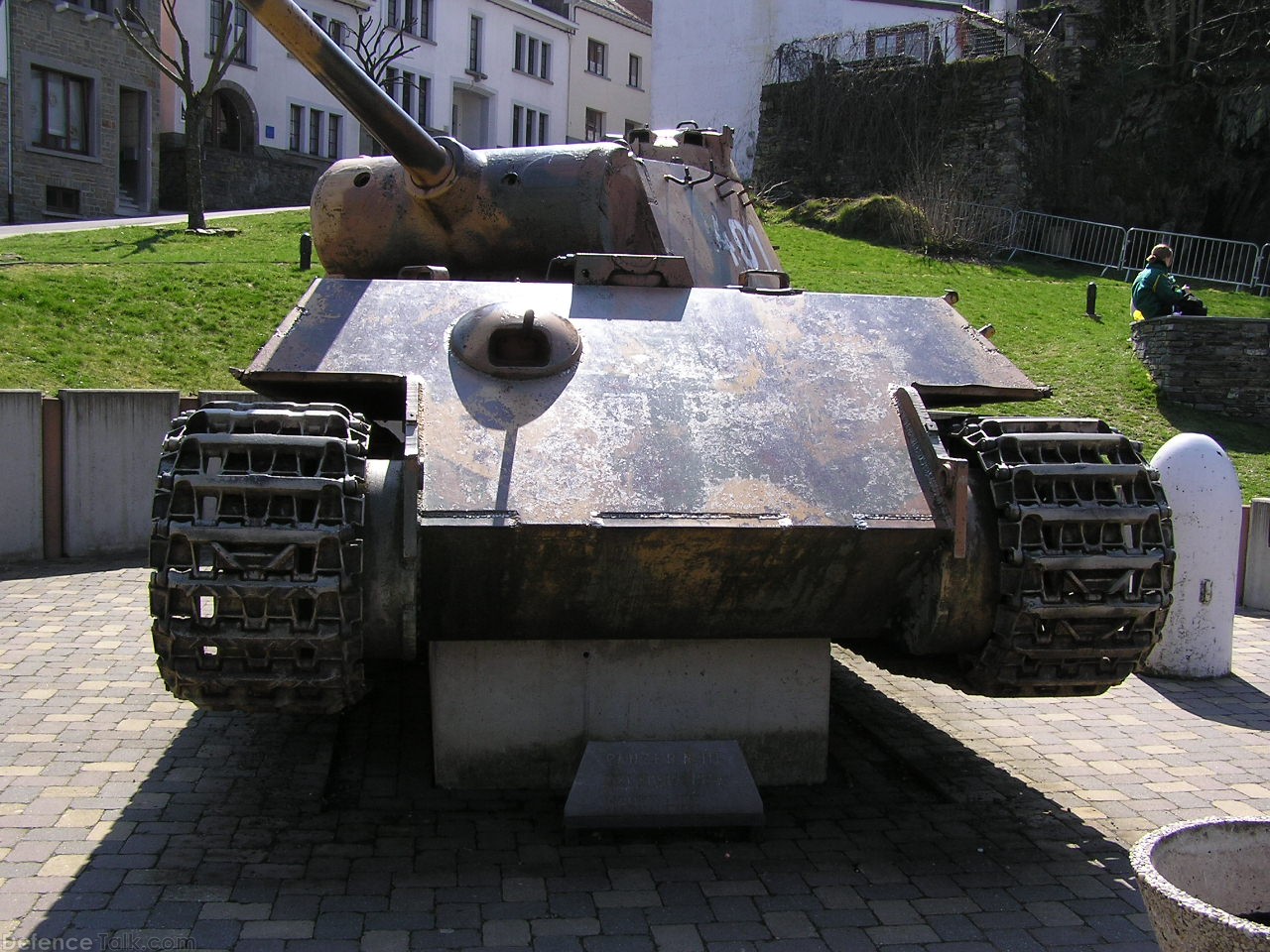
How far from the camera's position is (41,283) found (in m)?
14.8

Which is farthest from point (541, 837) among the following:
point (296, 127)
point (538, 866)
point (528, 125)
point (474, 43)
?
point (528, 125)

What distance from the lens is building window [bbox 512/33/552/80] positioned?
138 feet

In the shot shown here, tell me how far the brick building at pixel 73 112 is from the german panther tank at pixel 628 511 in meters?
23.4

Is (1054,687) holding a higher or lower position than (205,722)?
higher

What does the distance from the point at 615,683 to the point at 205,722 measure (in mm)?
2135

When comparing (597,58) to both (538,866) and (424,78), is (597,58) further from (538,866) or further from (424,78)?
(538,866)

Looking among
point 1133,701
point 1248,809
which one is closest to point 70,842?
point 1248,809

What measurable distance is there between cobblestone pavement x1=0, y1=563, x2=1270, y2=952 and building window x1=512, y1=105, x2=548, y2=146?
1476 inches

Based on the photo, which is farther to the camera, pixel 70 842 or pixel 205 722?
pixel 205 722

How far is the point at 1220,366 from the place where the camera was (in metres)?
14.7

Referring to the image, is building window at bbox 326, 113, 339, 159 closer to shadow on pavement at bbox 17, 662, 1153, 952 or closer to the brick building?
the brick building

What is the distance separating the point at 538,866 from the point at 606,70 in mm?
44171

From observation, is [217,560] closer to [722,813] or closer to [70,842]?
[70,842]

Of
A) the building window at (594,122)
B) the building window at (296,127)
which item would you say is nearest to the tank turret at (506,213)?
the building window at (296,127)
